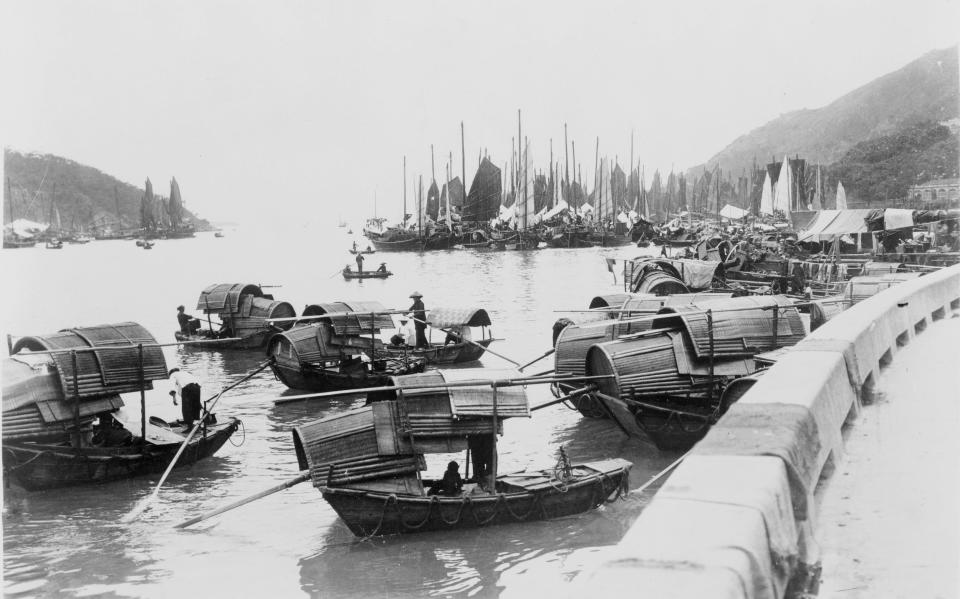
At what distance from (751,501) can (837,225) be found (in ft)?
113

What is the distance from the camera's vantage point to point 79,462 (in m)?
13.9

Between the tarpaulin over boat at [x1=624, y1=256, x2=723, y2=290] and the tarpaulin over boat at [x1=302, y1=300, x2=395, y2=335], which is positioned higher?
the tarpaulin over boat at [x1=624, y1=256, x2=723, y2=290]

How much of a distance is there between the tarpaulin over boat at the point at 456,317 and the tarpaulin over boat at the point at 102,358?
36.2ft

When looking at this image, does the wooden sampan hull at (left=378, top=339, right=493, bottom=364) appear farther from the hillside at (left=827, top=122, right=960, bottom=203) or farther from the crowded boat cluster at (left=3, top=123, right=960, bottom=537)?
the hillside at (left=827, top=122, right=960, bottom=203)

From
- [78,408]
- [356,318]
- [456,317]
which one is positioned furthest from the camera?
[456,317]

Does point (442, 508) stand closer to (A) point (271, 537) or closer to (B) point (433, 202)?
(A) point (271, 537)

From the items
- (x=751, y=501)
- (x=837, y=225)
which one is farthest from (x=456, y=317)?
(x=751, y=501)

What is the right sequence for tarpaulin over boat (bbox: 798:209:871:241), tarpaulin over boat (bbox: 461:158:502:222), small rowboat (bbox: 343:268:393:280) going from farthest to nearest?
tarpaulin over boat (bbox: 461:158:502:222) → small rowboat (bbox: 343:268:393:280) → tarpaulin over boat (bbox: 798:209:871:241)

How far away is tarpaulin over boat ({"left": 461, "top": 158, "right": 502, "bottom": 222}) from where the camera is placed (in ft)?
268

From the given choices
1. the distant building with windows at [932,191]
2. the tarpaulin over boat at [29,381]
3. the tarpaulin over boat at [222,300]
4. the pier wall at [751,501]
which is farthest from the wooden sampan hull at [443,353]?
the distant building with windows at [932,191]

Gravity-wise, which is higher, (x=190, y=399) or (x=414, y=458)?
(x=190, y=399)

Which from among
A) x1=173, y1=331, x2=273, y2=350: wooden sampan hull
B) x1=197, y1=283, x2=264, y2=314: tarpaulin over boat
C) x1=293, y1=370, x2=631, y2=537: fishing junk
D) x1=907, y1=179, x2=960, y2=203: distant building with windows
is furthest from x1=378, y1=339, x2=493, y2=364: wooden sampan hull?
x1=907, y1=179, x2=960, y2=203: distant building with windows

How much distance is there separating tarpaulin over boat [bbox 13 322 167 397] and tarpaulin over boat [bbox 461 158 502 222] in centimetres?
6795

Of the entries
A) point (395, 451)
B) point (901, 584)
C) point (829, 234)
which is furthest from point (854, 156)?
point (901, 584)
